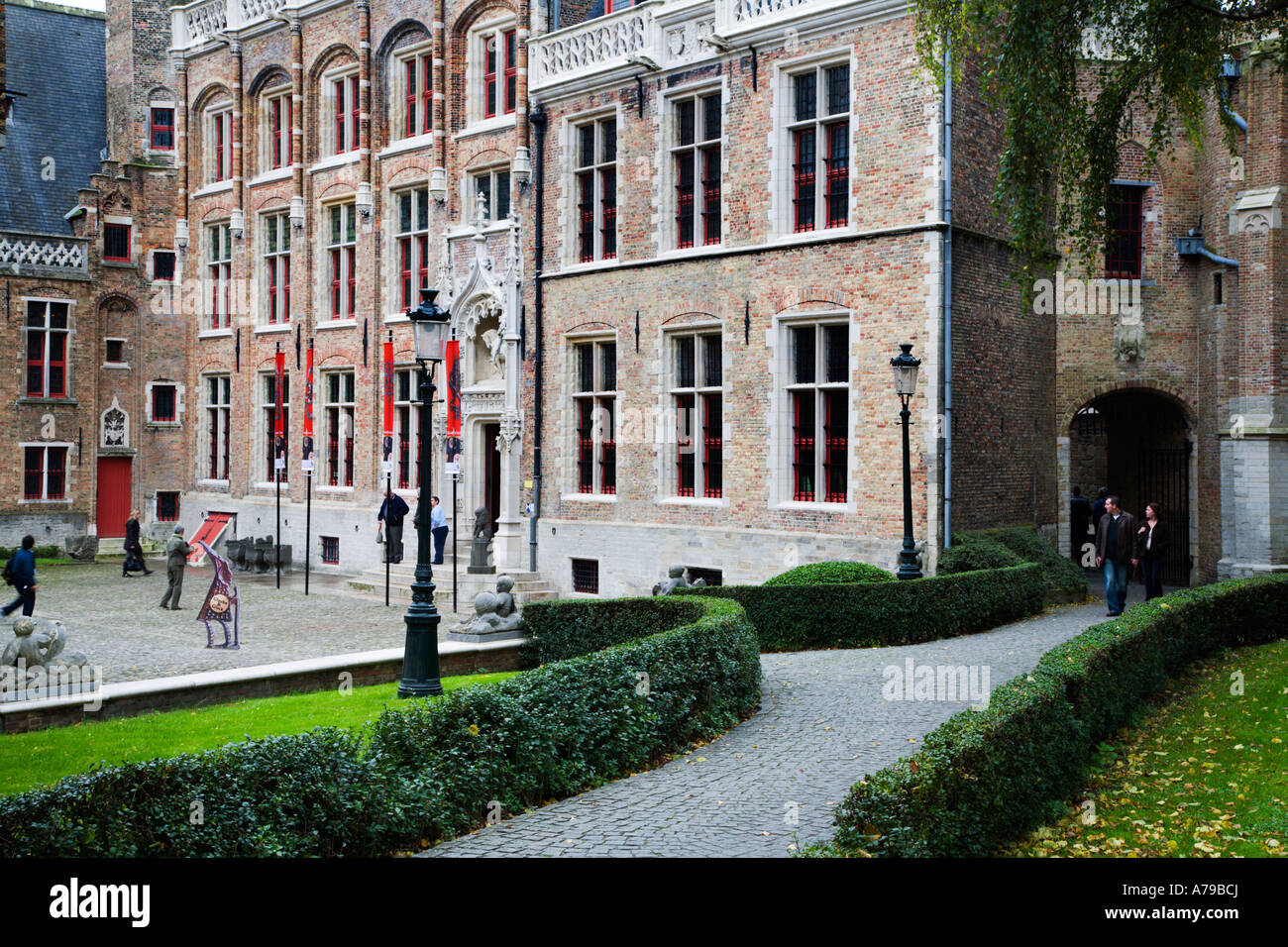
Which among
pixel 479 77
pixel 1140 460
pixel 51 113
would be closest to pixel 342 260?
pixel 479 77

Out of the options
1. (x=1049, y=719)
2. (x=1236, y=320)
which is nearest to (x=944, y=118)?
(x=1236, y=320)

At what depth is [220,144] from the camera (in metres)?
35.2

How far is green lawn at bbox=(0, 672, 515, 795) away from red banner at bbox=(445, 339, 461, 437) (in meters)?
12.2

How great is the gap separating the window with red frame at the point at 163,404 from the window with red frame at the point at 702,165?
19.9 metres

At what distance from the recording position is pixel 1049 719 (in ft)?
28.6

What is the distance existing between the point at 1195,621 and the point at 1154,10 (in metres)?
7.12

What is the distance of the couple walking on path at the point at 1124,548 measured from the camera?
17328mm

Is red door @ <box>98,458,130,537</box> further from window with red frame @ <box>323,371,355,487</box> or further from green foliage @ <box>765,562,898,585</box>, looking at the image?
green foliage @ <box>765,562,898,585</box>

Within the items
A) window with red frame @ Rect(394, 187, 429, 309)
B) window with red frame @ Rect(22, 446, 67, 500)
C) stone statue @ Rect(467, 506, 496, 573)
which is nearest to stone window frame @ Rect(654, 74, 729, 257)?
stone statue @ Rect(467, 506, 496, 573)

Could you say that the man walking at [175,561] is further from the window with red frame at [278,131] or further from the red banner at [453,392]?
the window with red frame at [278,131]

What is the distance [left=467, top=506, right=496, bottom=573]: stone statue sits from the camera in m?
24.7

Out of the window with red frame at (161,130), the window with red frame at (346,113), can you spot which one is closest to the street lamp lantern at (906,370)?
the window with red frame at (346,113)

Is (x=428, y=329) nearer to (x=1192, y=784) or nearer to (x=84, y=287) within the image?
(x=1192, y=784)
